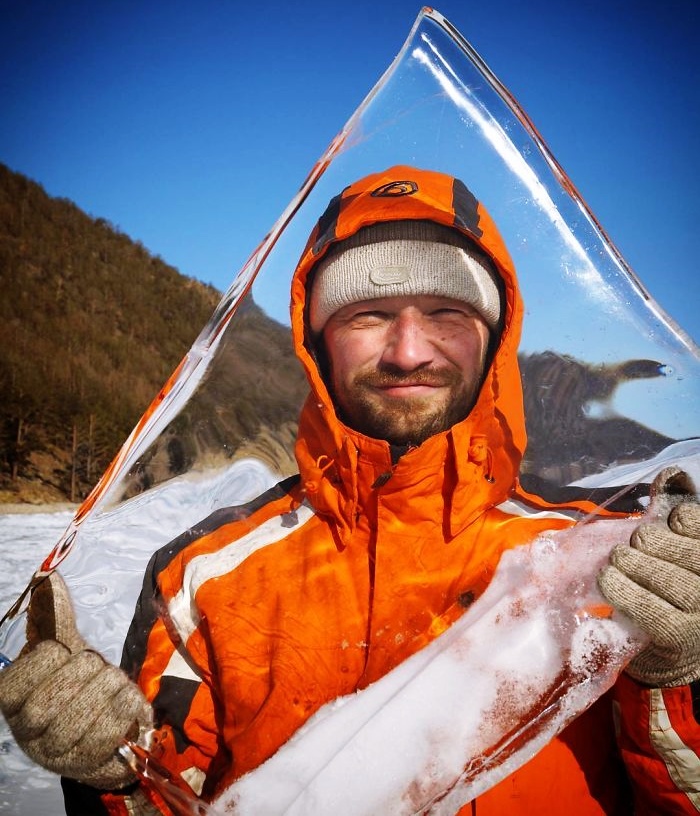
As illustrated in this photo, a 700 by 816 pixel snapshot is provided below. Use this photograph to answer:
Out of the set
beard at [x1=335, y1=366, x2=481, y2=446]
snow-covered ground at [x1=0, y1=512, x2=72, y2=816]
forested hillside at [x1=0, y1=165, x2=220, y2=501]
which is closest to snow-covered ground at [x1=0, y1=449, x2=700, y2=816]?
beard at [x1=335, y1=366, x2=481, y2=446]

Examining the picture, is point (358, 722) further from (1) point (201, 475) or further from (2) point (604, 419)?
(2) point (604, 419)

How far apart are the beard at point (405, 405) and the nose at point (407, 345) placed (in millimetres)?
22

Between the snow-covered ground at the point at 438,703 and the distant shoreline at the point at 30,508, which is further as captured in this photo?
the distant shoreline at the point at 30,508

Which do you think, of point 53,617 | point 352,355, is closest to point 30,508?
point 53,617

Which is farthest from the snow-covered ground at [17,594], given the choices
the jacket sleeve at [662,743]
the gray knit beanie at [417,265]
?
the gray knit beanie at [417,265]

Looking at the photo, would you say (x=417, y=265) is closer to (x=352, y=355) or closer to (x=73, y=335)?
(x=352, y=355)

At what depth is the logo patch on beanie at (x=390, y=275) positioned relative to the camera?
1260 millimetres

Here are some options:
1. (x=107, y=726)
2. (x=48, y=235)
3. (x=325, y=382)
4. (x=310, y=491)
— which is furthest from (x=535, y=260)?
(x=48, y=235)

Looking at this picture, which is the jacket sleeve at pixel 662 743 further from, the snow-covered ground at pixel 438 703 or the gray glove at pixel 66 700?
the gray glove at pixel 66 700

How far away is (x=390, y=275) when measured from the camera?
1271 mm

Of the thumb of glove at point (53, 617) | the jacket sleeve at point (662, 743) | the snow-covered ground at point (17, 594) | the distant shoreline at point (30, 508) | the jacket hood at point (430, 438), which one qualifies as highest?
the jacket hood at point (430, 438)

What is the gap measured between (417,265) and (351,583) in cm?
70

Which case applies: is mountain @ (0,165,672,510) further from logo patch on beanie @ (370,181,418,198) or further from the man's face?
logo patch on beanie @ (370,181,418,198)

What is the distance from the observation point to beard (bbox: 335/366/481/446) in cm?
133
